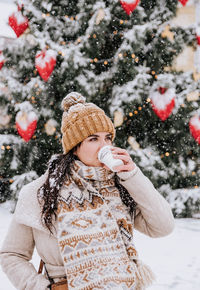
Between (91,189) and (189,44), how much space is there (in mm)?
4894

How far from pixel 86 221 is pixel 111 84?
186 inches

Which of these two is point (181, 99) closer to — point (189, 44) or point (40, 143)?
point (189, 44)

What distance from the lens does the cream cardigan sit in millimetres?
1775

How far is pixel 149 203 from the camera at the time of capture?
1.81m

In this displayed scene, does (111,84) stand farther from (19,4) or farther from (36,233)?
(36,233)

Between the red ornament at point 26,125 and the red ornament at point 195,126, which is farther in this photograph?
the red ornament at point 195,126

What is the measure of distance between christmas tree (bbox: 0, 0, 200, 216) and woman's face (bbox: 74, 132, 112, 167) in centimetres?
374

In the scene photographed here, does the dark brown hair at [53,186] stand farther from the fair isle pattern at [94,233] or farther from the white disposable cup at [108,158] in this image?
the white disposable cup at [108,158]

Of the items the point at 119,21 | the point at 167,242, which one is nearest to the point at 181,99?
the point at 119,21

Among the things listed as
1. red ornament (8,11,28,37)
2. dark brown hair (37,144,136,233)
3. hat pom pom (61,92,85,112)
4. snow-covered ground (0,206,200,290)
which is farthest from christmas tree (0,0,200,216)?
dark brown hair (37,144,136,233)

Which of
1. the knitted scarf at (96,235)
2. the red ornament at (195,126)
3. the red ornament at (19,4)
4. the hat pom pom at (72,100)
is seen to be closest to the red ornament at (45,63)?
the red ornament at (19,4)

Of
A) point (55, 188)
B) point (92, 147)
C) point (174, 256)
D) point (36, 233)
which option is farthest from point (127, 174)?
point (174, 256)

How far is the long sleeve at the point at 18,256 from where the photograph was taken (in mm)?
1786

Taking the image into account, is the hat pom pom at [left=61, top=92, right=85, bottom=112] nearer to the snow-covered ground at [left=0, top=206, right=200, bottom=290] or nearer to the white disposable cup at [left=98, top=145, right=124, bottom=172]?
the white disposable cup at [left=98, top=145, right=124, bottom=172]
